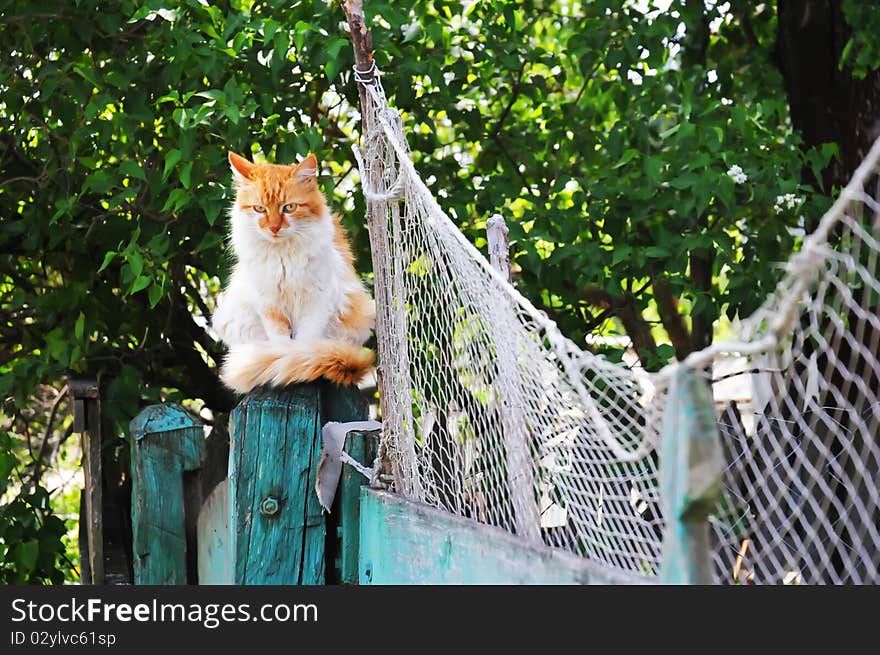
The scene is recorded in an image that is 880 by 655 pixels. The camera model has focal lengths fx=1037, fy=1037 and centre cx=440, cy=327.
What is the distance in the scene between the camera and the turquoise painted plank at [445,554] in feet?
5.05

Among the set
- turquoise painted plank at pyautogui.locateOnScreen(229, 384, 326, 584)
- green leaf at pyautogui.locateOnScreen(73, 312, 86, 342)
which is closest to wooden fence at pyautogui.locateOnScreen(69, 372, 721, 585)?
turquoise painted plank at pyautogui.locateOnScreen(229, 384, 326, 584)

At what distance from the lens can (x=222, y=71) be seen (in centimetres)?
297

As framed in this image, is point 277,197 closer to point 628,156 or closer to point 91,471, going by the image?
point 91,471

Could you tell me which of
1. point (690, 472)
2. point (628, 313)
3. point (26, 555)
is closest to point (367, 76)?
point (690, 472)

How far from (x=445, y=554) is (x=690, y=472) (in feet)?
2.95

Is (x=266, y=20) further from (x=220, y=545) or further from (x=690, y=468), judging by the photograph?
(x=690, y=468)

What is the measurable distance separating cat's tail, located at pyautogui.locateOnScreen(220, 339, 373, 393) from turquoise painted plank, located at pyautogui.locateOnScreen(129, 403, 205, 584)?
0.18 metres

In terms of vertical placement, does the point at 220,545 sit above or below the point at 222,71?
below

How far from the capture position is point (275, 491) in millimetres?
2275

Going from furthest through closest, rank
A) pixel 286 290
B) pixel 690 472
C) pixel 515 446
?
pixel 286 290 < pixel 515 446 < pixel 690 472

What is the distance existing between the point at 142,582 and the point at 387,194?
111 centimetres

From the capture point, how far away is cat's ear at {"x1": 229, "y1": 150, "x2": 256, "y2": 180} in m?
2.92

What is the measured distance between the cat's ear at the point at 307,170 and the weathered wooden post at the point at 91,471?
0.93 metres

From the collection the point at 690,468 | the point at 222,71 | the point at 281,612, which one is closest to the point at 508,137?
the point at 222,71
